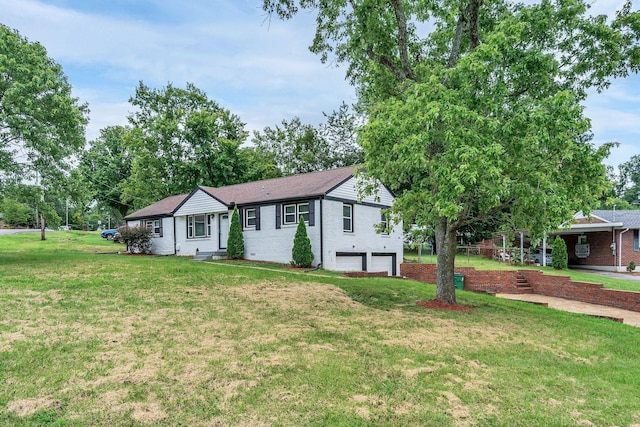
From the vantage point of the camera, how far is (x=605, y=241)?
24.5m

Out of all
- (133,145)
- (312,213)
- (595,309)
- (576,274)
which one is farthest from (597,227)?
(133,145)

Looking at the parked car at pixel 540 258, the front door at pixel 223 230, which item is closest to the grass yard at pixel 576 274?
the parked car at pixel 540 258

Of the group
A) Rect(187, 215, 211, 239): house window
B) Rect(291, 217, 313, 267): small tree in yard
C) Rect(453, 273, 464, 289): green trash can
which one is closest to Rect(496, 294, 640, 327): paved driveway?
Rect(453, 273, 464, 289): green trash can

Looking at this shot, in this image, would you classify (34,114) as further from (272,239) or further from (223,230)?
(272,239)

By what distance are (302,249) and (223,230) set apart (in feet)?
19.8

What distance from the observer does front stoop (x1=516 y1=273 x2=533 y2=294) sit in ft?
50.2

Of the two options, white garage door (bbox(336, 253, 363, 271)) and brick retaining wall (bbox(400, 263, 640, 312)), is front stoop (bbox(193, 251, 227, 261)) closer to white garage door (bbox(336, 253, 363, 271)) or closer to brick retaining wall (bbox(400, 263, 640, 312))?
white garage door (bbox(336, 253, 363, 271))

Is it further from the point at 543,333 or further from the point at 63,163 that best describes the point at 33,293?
the point at 543,333

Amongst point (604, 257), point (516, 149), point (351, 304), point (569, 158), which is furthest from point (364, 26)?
point (604, 257)

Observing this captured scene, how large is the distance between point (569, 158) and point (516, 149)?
0.92 metres

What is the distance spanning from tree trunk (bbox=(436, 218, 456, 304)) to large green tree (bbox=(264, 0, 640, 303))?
3 centimetres

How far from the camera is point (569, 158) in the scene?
7270 millimetres

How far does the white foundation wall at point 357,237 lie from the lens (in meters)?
17.7

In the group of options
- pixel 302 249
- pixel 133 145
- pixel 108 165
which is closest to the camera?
pixel 302 249
